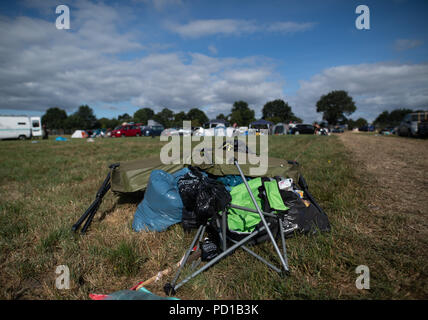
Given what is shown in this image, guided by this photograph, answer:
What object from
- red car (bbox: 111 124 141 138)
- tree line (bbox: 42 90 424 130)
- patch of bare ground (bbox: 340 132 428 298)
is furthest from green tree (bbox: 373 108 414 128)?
patch of bare ground (bbox: 340 132 428 298)

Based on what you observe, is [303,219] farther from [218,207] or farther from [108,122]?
[108,122]

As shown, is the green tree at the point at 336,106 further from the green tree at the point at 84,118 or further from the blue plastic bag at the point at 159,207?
the green tree at the point at 84,118

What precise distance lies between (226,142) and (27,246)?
9.54 ft

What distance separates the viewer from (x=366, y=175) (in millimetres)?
5180

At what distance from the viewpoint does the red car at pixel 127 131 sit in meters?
30.0

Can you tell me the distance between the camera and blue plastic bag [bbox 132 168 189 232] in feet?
9.16

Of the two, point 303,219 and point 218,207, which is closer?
point 218,207

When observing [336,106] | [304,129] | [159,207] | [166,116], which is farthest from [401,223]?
[166,116]
